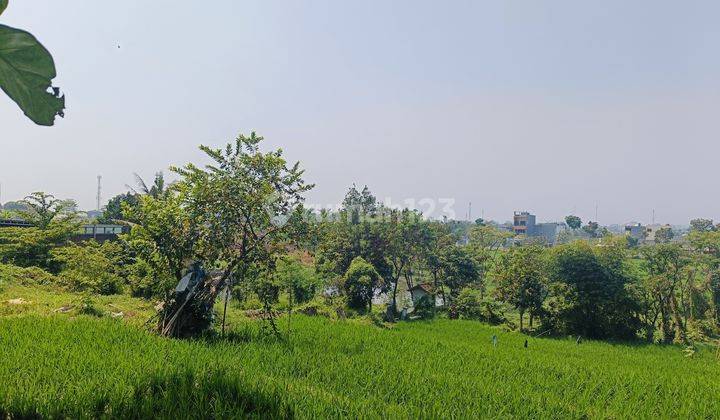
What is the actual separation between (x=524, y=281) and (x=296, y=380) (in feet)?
35.1

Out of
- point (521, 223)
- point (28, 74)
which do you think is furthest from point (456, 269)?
point (521, 223)

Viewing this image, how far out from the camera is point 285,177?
5961mm

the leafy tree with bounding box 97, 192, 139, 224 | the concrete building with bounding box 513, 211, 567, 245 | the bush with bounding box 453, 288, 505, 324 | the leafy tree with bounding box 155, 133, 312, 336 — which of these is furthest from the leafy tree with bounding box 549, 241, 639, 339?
the concrete building with bounding box 513, 211, 567, 245

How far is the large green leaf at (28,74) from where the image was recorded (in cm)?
70

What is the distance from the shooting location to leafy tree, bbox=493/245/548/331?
1262 centimetres

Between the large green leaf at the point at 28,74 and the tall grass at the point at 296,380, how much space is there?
7.30 feet

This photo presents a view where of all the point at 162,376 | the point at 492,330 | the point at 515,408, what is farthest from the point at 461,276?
the point at 162,376

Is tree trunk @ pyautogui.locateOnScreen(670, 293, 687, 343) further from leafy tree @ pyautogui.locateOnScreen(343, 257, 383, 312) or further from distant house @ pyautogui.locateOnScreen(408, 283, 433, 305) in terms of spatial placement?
leafy tree @ pyautogui.locateOnScreen(343, 257, 383, 312)

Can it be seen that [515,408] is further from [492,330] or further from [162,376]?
[492,330]

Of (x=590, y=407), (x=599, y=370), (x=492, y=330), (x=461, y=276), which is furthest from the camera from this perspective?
(x=461, y=276)

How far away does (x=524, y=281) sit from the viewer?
41.6 ft

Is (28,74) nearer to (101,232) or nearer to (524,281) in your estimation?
(524,281)

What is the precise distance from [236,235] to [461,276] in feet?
39.0

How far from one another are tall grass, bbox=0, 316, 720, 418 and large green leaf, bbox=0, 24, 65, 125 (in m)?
2.23
